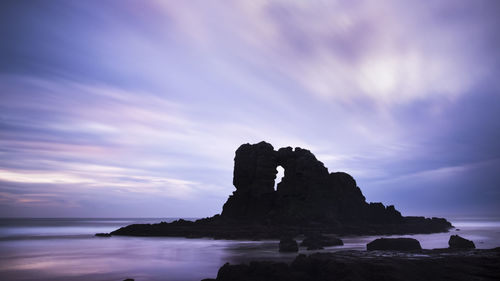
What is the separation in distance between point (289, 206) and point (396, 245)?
4596 cm

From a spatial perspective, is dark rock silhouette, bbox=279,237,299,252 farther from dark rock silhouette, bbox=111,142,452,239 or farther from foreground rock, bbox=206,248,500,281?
dark rock silhouette, bbox=111,142,452,239

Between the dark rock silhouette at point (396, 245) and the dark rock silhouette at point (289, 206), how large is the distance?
32395mm

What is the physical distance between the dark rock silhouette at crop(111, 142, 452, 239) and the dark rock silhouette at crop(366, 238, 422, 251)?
106ft

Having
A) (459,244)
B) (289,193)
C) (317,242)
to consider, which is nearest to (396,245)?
(459,244)

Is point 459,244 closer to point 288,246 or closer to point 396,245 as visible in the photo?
point 396,245

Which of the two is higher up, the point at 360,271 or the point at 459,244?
the point at 459,244

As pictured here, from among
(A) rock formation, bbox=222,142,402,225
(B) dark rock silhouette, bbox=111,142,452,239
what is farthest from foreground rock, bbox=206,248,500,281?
(A) rock formation, bbox=222,142,402,225

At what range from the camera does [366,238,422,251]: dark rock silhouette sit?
31.8 meters

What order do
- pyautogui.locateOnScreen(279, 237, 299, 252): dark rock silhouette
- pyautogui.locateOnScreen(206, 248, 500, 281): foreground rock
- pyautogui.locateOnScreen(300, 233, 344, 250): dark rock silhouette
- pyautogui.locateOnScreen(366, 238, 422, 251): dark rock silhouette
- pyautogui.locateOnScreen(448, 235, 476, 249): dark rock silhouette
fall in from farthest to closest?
pyautogui.locateOnScreen(300, 233, 344, 250): dark rock silhouette, pyautogui.locateOnScreen(279, 237, 299, 252): dark rock silhouette, pyautogui.locateOnScreen(448, 235, 476, 249): dark rock silhouette, pyautogui.locateOnScreen(366, 238, 422, 251): dark rock silhouette, pyautogui.locateOnScreen(206, 248, 500, 281): foreground rock

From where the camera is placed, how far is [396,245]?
107 ft

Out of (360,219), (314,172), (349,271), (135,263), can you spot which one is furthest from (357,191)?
(349,271)

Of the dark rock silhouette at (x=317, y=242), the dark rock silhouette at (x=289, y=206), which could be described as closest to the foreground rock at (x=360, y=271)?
the dark rock silhouette at (x=317, y=242)

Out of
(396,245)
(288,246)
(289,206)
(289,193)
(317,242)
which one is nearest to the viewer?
(396,245)

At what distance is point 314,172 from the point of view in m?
80.8
